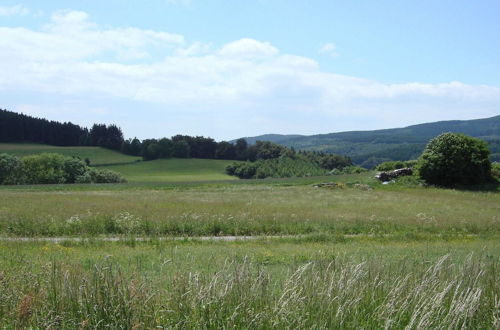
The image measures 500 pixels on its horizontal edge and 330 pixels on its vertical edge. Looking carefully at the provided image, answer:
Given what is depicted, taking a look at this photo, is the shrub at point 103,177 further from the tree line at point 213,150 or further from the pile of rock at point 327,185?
the pile of rock at point 327,185

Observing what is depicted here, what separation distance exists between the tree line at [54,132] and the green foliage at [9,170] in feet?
192

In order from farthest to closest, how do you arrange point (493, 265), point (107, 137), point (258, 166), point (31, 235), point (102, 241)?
point (107, 137) → point (258, 166) → point (31, 235) → point (102, 241) → point (493, 265)

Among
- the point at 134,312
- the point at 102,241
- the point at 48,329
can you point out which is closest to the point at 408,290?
the point at 134,312

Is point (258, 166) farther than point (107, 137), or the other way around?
point (107, 137)

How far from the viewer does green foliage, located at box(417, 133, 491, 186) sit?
127 feet

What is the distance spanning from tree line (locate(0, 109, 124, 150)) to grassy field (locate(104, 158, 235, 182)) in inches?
961

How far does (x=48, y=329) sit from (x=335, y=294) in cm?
366

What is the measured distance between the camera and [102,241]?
15.6 meters

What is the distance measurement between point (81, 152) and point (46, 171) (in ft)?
154

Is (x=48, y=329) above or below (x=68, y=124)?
below

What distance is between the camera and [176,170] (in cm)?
11112

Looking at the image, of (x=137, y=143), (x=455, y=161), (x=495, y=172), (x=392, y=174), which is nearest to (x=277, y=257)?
(x=455, y=161)

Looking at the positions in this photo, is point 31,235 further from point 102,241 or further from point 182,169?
point 182,169

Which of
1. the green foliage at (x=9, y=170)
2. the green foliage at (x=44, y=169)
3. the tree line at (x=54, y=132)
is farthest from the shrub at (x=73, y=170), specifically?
the tree line at (x=54, y=132)
